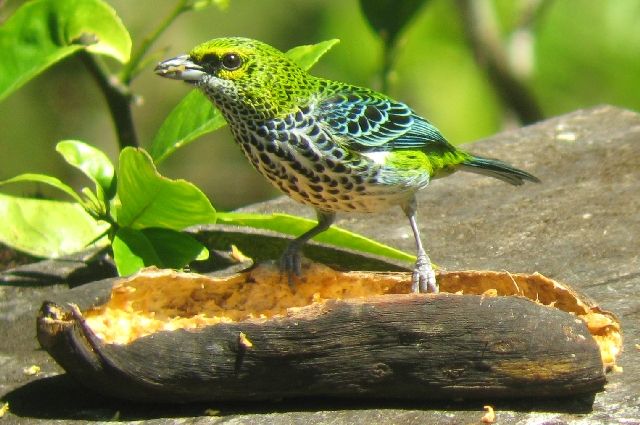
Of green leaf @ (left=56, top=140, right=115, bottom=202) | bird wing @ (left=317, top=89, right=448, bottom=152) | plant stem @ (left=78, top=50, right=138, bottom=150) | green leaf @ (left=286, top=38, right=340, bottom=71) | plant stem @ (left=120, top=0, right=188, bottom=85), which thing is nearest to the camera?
bird wing @ (left=317, top=89, right=448, bottom=152)

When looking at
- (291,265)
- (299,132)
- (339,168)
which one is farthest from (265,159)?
(291,265)

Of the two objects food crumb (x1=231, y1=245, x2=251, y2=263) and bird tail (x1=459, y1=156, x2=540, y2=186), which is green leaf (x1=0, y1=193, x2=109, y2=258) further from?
bird tail (x1=459, y1=156, x2=540, y2=186)

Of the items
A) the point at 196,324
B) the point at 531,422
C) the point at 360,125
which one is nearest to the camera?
the point at 531,422

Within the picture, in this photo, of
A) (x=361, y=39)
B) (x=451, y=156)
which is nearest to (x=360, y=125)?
(x=451, y=156)

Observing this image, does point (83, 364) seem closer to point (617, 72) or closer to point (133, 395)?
point (133, 395)

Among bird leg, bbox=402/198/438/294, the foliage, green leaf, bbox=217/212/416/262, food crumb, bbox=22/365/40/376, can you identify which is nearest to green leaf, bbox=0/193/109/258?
the foliage

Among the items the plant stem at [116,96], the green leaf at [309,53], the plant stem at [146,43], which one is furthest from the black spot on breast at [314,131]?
the plant stem at [116,96]
